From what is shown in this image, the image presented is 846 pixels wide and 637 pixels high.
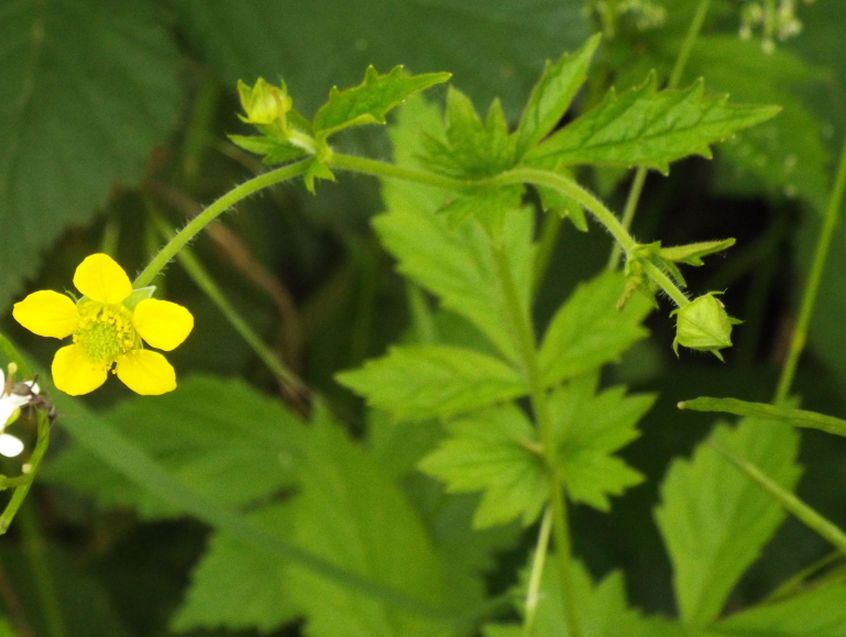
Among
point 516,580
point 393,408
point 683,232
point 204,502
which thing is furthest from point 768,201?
point 204,502

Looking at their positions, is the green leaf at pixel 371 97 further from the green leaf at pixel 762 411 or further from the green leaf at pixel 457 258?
the green leaf at pixel 457 258

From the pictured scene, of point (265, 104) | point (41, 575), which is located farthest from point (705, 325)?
point (41, 575)

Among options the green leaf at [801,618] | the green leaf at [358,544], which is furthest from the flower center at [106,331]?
the green leaf at [801,618]

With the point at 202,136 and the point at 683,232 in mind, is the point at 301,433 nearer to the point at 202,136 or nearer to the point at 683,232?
the point at 202,136

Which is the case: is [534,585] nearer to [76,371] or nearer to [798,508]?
[798,508]

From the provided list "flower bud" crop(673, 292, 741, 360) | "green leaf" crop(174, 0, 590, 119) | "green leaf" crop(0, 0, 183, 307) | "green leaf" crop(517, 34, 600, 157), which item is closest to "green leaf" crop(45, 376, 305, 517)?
"green leaf" crop(0, 0, 183, 307)

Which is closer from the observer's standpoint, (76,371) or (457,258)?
(76,371)

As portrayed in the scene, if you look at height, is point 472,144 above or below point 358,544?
above

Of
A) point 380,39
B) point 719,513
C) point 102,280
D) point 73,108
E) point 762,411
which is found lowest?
point 719,513
